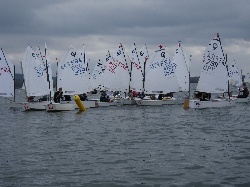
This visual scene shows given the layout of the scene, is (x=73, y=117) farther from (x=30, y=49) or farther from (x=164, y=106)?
(x=164, y=106)

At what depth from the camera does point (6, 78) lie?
55031 millimetres

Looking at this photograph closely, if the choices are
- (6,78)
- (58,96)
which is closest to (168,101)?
(58,96)

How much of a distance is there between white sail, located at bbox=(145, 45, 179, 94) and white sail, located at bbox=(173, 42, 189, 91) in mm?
11936

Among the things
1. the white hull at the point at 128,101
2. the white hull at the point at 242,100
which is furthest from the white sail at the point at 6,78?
the white hull at the point at 242,100

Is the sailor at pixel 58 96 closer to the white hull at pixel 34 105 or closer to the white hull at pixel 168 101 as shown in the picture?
the white hull at pixel 34 105

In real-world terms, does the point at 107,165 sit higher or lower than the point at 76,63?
lower

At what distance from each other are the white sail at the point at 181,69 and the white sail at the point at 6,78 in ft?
95.2

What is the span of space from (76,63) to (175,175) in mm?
39502

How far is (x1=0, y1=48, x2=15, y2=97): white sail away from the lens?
54781mm

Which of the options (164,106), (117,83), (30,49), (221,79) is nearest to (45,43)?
(30,49)

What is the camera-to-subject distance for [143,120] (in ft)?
135

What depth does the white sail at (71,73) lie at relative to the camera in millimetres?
55188

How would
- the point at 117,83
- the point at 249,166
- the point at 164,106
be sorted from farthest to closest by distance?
the point at 117,83 → the point at 164,106 → the point at 249,166

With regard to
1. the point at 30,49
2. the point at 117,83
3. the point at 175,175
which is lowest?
the point at 175,175
